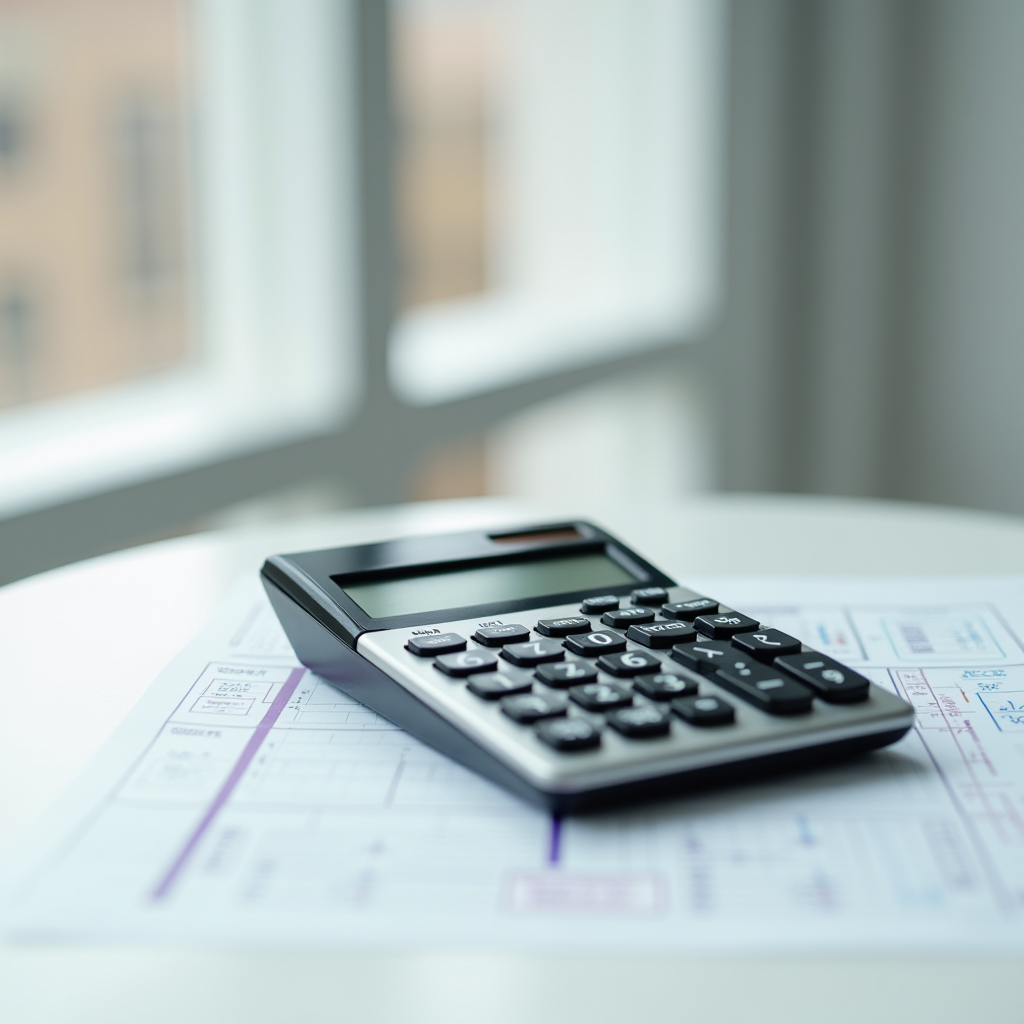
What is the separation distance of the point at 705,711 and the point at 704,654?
5cm

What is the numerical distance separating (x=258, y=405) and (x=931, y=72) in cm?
130

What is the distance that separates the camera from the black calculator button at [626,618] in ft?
1.48

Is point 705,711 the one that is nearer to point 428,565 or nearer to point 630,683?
point 630,683

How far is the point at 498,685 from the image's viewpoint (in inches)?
15.3

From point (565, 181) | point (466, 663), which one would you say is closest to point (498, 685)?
point (466, 663)

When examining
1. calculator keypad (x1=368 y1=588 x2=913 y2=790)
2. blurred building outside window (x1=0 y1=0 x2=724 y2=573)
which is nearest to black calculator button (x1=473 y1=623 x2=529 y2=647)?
calculator keypad (x1=368 y1=588 x2=913 y2=790)

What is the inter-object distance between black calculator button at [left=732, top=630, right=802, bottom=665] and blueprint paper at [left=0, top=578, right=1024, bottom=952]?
5 centimetres

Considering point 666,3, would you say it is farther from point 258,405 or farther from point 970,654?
point 970,654

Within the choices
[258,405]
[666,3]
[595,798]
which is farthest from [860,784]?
[666,3]

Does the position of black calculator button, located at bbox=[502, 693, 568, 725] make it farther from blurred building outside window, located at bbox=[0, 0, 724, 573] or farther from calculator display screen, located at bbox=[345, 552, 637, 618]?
blurred building outside window, located at bbox=[0, 0, 724, 573]

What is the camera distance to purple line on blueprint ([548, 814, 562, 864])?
0.33 meters

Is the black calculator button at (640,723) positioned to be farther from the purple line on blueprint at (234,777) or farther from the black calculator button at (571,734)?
the purple line on blueprint at (234,777)

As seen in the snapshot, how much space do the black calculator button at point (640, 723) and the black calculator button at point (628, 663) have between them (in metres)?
0.04

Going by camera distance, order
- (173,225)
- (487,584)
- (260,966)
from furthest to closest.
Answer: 1. (173,225)
2. (487,584)
3. (260,966)
